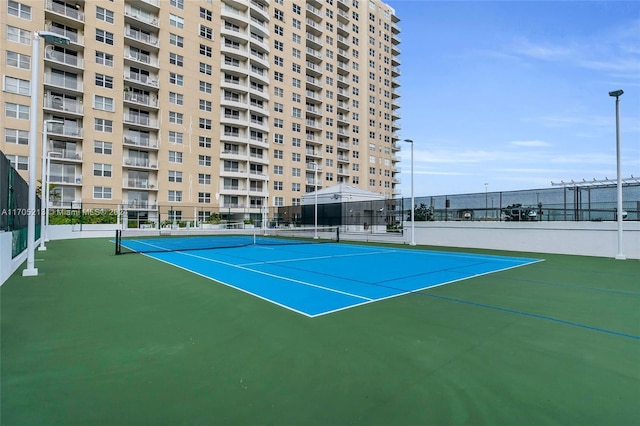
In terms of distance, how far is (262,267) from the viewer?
13.3 meters

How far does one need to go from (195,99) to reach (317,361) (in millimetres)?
57046

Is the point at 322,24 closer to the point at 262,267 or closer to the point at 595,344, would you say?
the point at 262,267

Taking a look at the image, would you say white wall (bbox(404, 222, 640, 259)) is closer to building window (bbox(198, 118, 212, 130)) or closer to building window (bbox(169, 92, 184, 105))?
building window (bbox(198, 118, 212, 130))

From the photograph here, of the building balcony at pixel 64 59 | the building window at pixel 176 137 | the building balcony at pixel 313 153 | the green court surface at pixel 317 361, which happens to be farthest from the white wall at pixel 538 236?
the building balcony at pixel 64 59

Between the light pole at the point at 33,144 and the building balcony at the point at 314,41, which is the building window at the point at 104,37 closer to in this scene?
the building balcony at the point at 314,41

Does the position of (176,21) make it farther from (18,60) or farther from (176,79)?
(18,60)

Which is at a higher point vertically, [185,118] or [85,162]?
[185,118]

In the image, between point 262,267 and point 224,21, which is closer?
point 262,267

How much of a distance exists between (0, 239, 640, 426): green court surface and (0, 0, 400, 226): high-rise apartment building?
98.3 feet

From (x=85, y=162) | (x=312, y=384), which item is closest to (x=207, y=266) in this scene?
(x=312, y=384)

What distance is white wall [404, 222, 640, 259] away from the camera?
18344mm

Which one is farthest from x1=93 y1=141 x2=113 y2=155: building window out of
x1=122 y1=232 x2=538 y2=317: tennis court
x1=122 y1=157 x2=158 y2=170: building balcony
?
x1=122 y1=232 x2=538 y2=317: tennis court

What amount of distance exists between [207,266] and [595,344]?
12.0 metres

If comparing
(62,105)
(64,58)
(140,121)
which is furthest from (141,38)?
(62,105)
